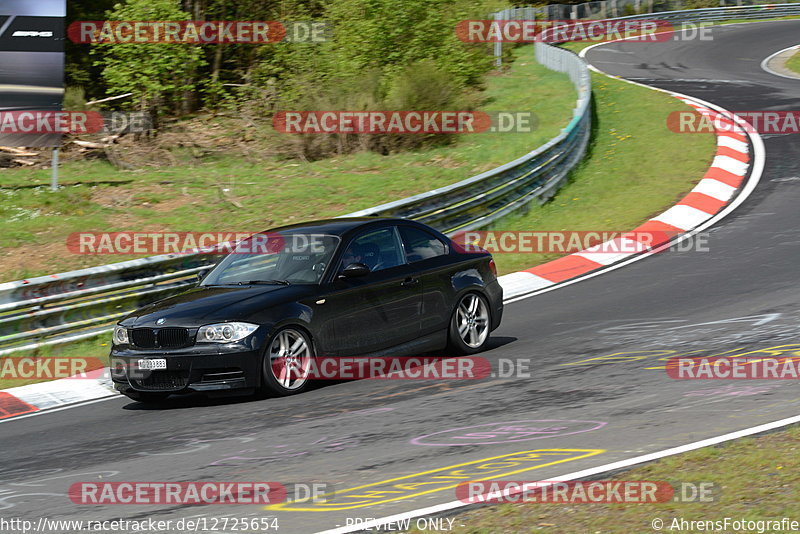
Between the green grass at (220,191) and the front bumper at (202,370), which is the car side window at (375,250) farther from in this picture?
the green grass at (220,191)

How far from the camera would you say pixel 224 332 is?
841cm

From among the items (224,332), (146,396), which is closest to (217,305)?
(224,332)

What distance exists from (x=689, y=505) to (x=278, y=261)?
5.29 meters

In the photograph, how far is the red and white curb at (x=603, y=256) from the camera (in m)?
9.84

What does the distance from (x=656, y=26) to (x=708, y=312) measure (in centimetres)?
3925

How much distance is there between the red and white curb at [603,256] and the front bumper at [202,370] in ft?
4.36

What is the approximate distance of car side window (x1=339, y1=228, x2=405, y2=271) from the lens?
31.2 feet

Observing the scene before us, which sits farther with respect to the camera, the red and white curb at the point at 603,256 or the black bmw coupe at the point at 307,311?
the red and white curb at the point at 603,256

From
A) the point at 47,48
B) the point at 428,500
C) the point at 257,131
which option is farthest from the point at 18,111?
the point at 428,500

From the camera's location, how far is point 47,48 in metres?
17.1
